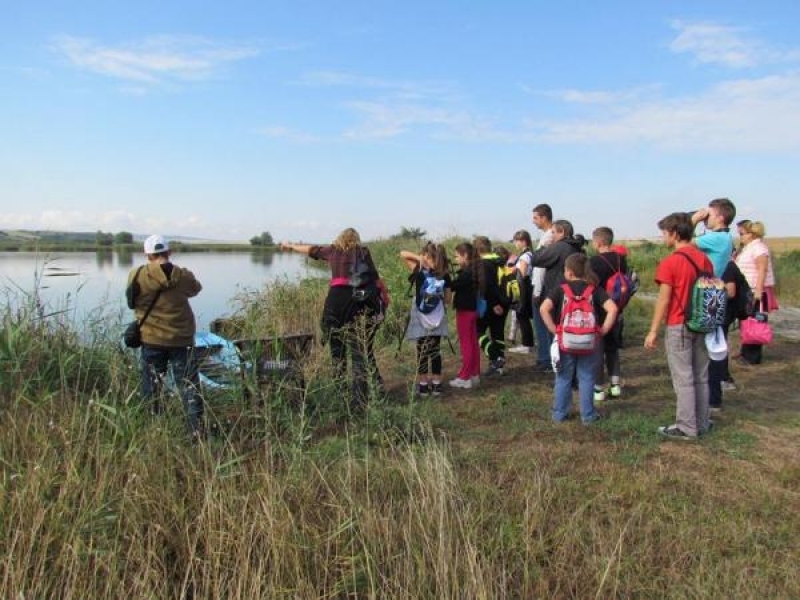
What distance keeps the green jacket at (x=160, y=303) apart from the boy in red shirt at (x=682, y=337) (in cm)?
373

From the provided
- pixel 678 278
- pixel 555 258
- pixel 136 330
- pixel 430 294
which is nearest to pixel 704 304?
pixel 678 278

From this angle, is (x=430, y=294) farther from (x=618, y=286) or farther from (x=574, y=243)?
(x=618, y=286)

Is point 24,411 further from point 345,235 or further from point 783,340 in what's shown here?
point 783,340

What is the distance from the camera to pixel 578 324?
514cm

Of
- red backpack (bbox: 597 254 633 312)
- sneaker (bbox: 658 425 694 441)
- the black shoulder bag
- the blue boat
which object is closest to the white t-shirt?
red backpack (bbox: 597 254 633 312)

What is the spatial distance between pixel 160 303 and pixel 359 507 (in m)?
2.71

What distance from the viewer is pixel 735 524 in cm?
332

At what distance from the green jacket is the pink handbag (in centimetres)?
657

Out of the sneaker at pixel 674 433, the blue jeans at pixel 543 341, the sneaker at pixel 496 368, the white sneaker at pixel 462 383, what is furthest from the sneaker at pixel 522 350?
the sneaker at pixel 674 433

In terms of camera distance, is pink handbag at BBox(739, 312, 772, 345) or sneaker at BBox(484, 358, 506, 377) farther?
pink handbag at BBox(739, 312, 772, 345)

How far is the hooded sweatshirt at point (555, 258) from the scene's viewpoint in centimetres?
635

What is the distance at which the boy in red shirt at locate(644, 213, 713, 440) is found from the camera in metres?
4.82

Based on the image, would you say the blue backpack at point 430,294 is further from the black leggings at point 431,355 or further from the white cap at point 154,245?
the white cap at point 154,245

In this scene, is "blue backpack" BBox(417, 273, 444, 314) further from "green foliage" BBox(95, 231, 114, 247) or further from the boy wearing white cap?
"green foliage" BBox(95, 231, 114, 247)
